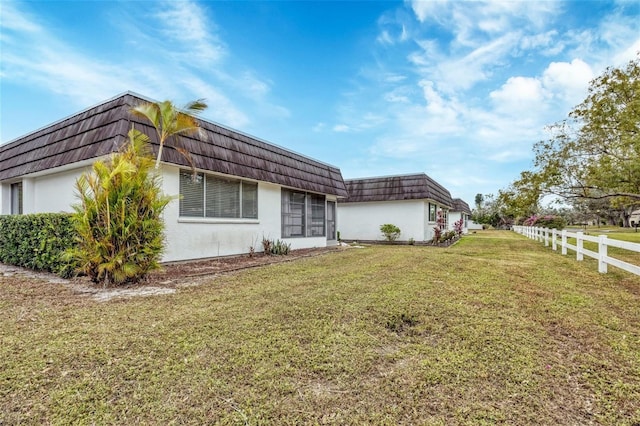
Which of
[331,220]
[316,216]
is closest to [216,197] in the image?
[316,216]

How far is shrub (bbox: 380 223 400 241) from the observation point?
16953 millimetres

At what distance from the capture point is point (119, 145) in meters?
6.15

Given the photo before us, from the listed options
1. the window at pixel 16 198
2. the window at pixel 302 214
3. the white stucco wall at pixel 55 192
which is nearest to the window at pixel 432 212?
the window at pixel 302 214

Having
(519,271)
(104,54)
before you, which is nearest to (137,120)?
(104,54)

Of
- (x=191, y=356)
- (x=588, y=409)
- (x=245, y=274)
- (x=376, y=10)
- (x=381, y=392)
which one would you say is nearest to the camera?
(x=588, y=409)

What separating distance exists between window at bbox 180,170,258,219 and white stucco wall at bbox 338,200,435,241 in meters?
9.15

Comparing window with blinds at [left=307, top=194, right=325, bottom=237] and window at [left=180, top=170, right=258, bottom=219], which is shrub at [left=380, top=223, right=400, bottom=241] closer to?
window with blinds at [left=307, top=194, right=325, bottom=237]

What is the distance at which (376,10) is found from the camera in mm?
10250

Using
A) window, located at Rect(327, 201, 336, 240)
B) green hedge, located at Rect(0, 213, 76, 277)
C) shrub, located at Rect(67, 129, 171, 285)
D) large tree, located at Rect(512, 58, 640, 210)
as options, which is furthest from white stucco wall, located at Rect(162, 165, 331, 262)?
large tree, located at Rect(512, 58, 640, 210)

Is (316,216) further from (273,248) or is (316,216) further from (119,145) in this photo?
(119,145)

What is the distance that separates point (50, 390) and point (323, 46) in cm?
1233

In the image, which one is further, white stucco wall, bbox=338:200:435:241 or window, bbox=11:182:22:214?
white stucco wall, bbox=338:200:435:241

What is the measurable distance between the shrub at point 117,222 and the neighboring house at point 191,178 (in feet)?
2.78

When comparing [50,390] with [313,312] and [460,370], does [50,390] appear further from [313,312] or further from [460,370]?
[460,370]
